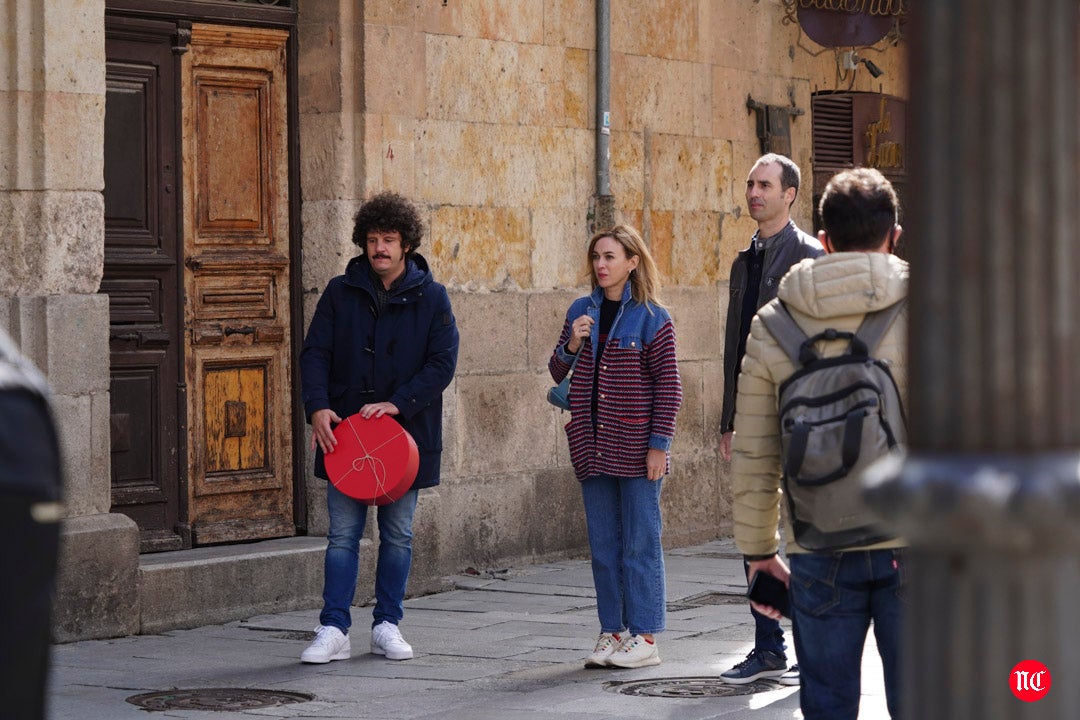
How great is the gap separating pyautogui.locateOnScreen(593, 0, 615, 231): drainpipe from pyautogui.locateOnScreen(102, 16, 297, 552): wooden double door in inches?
89.8

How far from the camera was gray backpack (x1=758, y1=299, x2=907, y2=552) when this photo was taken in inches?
173

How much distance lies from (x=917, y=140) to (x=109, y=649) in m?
6.83

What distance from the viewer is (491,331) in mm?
10977

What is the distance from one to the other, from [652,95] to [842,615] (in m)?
8.15

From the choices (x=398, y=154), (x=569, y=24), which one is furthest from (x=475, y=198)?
(x=569, y=24)

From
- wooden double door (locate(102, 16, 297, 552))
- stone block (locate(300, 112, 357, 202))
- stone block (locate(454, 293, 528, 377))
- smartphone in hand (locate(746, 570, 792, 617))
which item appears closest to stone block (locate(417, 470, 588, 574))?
stone block (locate(454, 293, 528, 377))

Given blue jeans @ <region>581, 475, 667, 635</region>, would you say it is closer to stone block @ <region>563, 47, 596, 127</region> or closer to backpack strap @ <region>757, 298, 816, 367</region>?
backpack strap @ <region>757, 298, 816, 367</region>

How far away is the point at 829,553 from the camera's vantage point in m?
4.45

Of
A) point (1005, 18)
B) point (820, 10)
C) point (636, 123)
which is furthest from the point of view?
point (820, 10)

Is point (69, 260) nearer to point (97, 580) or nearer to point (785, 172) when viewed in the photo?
point (97, 580)

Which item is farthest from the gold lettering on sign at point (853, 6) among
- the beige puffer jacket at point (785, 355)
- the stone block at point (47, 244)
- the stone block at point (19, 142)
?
the beige puffer jacket at point (785, 355)

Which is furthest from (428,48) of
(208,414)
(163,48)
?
(208,414)

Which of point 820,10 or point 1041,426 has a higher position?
point 820,10

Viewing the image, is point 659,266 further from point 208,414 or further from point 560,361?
point 560,361
